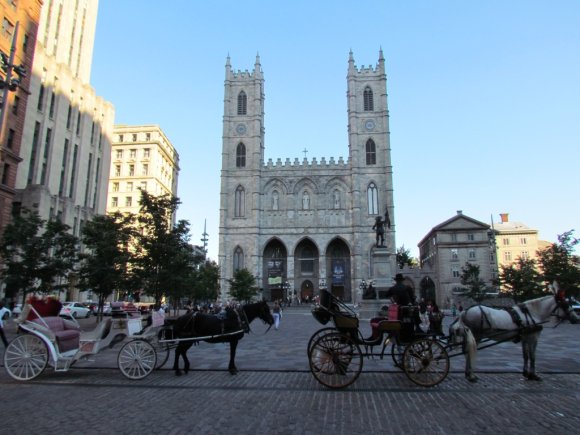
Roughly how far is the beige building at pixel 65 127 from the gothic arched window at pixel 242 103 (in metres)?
19.3

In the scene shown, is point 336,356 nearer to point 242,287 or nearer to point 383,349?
point 383,349

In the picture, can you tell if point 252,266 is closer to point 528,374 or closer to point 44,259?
point 44,259

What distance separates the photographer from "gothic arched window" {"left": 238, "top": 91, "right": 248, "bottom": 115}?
2522 inches

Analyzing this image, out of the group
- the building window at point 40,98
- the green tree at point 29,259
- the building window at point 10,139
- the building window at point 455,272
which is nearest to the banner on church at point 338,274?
the building window at point 455,272

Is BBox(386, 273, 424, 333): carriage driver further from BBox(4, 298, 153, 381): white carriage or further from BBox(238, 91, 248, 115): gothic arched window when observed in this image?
BBox(238, 91, 248, 115): gothic arched window

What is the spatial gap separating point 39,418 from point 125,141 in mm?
72397

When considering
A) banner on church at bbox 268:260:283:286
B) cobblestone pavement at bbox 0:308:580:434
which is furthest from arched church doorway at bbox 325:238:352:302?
cobblestone pavement at bbox 0:308:580:434

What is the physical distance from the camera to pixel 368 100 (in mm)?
62625

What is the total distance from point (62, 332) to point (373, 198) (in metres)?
53.8

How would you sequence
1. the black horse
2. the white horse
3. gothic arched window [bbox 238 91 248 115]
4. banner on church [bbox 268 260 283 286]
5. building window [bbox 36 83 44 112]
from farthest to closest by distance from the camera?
1. gothic arched window [bbox 238 91 248 115]
2. banner on church [bbox 268 260 283 286]
3. building window [bbox 36 83 44 112]
4. the black horse
5. the white horse

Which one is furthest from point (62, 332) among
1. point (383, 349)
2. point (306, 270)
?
point (306, 270)

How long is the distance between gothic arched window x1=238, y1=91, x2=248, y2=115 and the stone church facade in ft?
0.52

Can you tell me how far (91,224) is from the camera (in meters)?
22.7

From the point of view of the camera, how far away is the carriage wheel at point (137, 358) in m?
8.12
